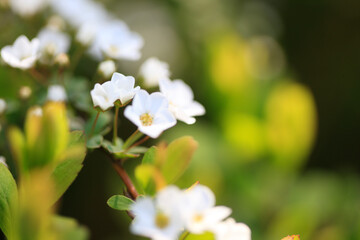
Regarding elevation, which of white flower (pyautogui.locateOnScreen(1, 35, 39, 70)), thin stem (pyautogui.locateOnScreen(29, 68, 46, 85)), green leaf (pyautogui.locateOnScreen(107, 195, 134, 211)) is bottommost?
green leaf (pyautogui.locateOnScreen(107, 195, 134, 211))

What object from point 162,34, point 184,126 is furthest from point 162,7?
point 184,126

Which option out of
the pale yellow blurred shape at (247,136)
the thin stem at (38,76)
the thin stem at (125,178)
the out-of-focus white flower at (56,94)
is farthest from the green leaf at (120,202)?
the pale yellow blurred shape at (247,136)

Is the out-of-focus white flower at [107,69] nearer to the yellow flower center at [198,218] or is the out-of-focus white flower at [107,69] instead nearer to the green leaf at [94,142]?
the green leaf at [94,142]

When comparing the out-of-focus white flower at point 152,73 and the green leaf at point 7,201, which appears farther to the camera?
the out-of-focus white flower at point 152,73

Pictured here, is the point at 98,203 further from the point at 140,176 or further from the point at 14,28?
the point at 140,176

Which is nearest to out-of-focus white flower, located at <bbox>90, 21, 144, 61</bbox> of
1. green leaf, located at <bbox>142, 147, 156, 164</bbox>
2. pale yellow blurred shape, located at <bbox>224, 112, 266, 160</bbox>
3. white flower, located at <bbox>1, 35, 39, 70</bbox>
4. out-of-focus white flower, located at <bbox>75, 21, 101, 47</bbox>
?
out-of-focus white flower, located at <bbox>75, 21, 101, 47</bbox>

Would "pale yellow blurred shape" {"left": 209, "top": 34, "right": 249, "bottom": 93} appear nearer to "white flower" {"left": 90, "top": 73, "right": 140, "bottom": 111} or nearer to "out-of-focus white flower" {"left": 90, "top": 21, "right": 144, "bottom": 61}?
"out-of-focus white flower" {"left": 90, "top": 21, "right": 144, "bottom": 61}
